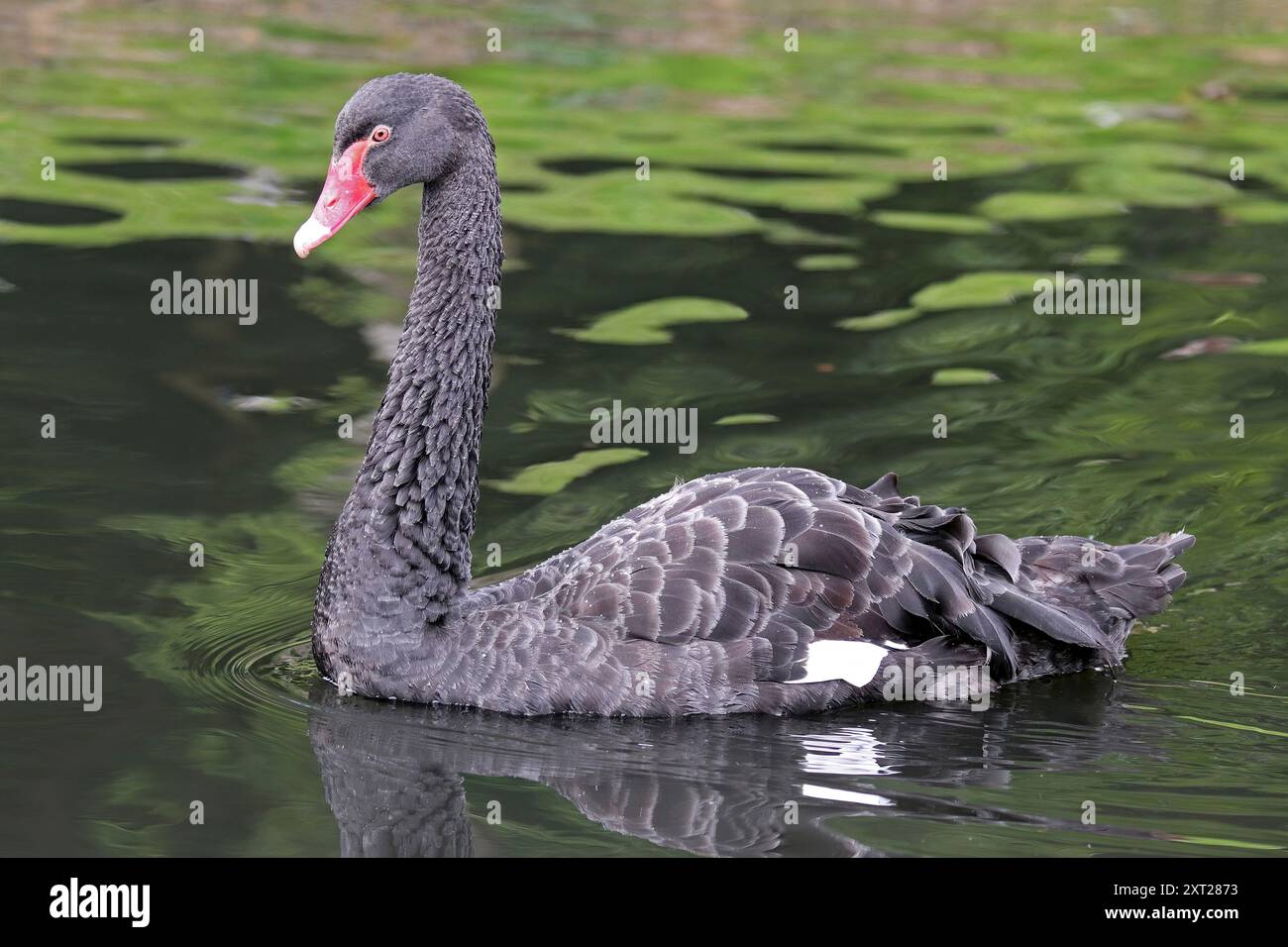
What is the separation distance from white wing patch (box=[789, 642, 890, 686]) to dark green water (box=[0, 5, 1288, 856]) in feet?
0.55

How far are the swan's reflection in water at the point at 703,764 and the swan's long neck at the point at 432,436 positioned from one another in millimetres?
434

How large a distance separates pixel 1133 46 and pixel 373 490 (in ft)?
50.5

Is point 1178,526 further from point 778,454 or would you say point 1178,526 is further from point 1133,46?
point 1133,46

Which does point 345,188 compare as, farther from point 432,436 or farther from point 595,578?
point 595,578

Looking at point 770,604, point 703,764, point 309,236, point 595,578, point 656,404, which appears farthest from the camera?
point 656,404

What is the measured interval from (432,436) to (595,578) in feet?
2.80

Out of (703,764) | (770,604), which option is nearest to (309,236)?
(770,604)

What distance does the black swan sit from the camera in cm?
675

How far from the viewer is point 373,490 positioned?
7.11 metres

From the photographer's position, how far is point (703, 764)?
6.40m

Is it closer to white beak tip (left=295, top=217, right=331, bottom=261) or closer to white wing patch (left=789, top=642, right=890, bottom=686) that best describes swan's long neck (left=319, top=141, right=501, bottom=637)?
white beak tip (left=295, top=217, right=331, bottom=261)

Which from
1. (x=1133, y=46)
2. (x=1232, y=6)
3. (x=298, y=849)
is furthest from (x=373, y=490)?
(x=1232, y=6)

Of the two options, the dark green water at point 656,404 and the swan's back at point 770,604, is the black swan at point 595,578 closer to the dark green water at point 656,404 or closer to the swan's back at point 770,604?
the swan's back at point 770,604

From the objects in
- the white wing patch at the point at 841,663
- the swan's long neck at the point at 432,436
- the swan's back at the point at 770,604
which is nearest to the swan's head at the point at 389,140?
the swan's long neck at the point at 432,436
